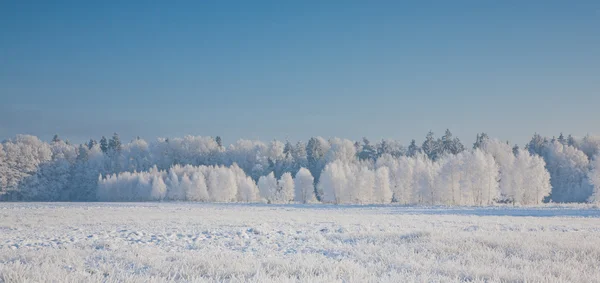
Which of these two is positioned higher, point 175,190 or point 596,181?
point 596,181

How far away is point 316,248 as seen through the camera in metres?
11.7

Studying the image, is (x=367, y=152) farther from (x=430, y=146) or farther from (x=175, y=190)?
(x=175, y=190)

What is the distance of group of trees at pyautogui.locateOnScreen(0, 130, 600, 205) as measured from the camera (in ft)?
223

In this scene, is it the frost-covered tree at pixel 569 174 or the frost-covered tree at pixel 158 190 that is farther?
the frost-covered tree at pixel 158 190

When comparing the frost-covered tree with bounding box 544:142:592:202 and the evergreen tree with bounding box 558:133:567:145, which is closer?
the frost-covered tree with bounding box 544:142:592:202

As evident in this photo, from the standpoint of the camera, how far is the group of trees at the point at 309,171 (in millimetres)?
67938

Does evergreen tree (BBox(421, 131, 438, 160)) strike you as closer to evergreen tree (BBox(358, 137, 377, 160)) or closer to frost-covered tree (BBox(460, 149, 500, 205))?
evergreen tree (BBox(358, 137, 377, 160))

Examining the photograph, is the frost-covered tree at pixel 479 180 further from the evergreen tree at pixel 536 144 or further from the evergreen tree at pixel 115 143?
the evergreen tree at pixel 115 143

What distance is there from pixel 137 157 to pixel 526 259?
14272 cm

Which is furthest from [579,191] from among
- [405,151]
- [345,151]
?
[345,151]

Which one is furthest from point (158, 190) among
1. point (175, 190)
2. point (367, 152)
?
point (367, 152)

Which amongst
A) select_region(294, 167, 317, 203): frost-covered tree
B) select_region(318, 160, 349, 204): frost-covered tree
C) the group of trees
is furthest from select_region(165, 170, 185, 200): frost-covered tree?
select_region(318, 160, 349, 204): frost-covered tree

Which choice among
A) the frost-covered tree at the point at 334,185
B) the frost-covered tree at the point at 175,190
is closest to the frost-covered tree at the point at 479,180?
the frost-covered tree at the point at 334,185

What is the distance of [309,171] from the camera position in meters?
101
